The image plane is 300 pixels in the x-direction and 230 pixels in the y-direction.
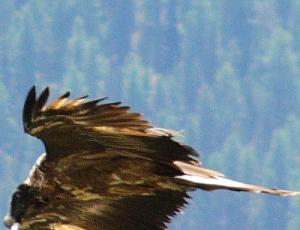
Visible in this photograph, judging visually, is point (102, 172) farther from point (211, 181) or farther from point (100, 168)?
point (211, 181)

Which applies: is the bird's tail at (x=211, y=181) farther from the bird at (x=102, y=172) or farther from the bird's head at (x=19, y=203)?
the bird's head at (x=19, y=203)

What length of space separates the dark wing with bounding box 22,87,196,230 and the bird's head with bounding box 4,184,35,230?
0.02 m

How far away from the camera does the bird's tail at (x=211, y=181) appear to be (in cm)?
207

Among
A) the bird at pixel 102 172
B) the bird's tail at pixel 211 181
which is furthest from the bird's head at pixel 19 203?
the bird's tail at pixel 211 181

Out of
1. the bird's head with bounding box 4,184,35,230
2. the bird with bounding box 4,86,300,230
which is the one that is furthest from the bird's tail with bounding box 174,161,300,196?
the bird's head with bounding box 4,184,35,230

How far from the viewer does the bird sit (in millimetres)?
2055

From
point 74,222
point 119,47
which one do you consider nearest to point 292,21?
point 119,47

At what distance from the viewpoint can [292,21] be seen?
12820 millimetres

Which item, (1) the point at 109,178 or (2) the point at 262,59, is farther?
(2) the point at 262,59

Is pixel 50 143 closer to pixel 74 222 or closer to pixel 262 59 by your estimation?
pixel 74 222

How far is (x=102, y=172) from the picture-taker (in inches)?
86.6

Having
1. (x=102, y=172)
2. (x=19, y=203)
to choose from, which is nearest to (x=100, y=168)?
(x=102, y=172)

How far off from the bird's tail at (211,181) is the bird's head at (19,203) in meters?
0.28

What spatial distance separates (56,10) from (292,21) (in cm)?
252
